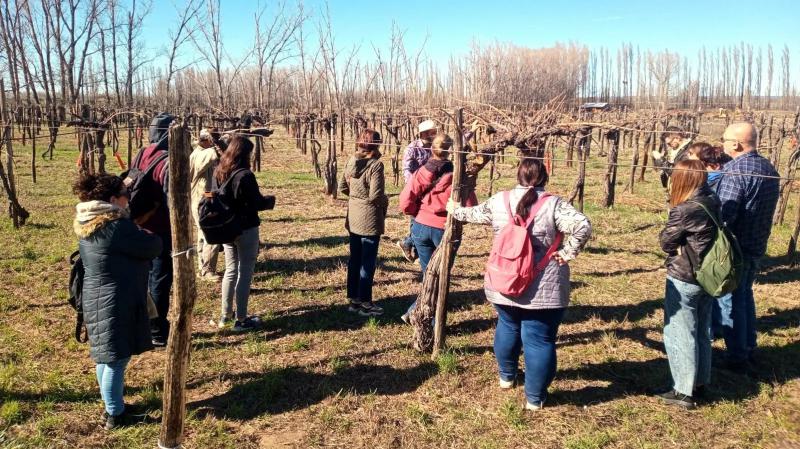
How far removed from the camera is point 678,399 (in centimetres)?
328

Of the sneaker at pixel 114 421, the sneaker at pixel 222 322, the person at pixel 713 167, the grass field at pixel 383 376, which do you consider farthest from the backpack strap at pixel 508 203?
the sneaker at pixel 222 322

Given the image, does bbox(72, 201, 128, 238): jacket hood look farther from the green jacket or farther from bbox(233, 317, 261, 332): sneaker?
the green jacket

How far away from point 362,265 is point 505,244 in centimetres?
187

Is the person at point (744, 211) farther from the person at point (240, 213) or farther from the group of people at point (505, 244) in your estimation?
the person at point (240, 213)

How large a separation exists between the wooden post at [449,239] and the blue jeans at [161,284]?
6.51 ft

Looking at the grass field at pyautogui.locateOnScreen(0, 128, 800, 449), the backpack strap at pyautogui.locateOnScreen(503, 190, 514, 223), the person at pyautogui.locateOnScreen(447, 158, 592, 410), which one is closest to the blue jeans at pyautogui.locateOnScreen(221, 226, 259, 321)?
the grass field at pyautogui.locateOnScreen(0, 128, 800, 449)

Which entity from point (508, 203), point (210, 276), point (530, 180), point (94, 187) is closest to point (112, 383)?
point (94, 187)

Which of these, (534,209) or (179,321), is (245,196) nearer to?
(179,321)

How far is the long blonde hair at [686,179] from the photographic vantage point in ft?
9.87

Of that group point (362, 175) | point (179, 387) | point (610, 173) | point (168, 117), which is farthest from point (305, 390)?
point (610, 173)

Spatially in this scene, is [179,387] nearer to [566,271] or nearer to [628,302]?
[566,271]

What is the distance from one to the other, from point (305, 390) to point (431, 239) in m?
1.45

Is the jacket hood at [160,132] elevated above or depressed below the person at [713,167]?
above

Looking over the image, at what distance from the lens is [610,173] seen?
9.88 metres
